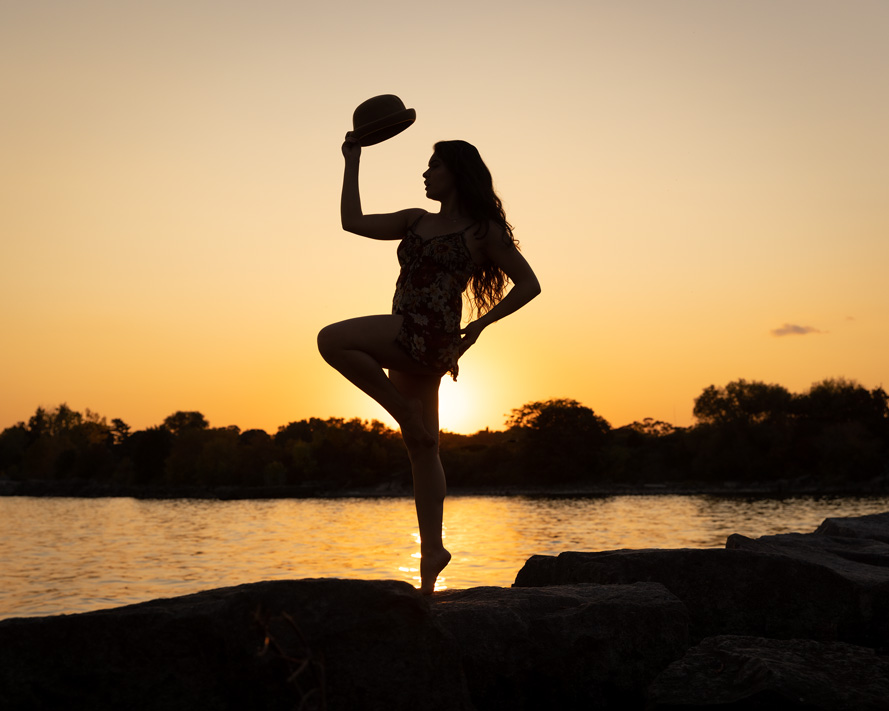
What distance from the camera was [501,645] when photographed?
3.85m

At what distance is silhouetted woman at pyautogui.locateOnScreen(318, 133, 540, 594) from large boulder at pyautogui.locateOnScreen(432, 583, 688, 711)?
80 cm

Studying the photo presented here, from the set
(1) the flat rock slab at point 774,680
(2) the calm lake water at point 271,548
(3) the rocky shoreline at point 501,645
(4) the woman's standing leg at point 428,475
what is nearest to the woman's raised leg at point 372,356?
(4) the woman's standing leg at point 428,475

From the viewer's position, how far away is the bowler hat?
16.4 ft

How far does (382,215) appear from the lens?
196 inches

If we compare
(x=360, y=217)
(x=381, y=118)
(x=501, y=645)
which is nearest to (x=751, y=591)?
(x=501, y=645)

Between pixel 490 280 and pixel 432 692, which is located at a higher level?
pixel 490 280

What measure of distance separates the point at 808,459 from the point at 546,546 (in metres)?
78.2

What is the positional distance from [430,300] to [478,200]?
30.1 inches

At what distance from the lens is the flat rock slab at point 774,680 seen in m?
3.42

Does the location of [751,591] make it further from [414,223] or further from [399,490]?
[399,490]

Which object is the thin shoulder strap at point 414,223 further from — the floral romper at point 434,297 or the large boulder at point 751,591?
the large boulder at point 751,591

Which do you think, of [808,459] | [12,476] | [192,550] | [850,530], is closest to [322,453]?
[12,476]

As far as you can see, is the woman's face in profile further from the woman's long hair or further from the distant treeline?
the distant treeline

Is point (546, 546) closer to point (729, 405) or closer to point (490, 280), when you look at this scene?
point (490, 280)
